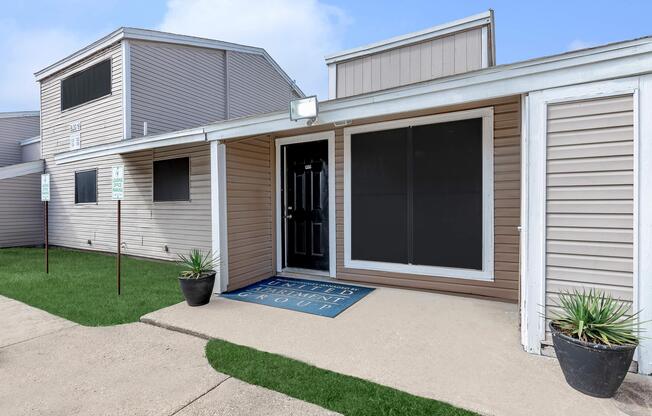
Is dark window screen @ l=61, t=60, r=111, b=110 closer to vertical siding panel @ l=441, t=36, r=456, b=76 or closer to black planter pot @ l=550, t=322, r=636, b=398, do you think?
vertical siding panel @ l=441, t=36, r=456, b=76

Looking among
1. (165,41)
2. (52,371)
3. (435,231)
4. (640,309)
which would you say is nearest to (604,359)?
(640,309)

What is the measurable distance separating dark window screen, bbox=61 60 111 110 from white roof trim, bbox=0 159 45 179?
1.80 meters

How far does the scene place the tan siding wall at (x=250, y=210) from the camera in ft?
15.4

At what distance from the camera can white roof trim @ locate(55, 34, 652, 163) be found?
7.63 feet

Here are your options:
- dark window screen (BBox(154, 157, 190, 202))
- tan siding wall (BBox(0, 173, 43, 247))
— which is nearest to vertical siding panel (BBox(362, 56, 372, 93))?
dark window screen (BBox(154, 157, 190, 202))

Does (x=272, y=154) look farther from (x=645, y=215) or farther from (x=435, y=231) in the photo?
(x=645, y=215)

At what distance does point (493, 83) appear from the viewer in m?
2.78

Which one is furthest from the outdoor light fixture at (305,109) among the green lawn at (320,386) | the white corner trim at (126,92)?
the white corner trim at (126,92)

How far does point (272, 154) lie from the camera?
18.0 feet

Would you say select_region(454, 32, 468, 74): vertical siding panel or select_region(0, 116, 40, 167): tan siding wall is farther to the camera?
select_region(0, 116, 40, 167): tan siding wall

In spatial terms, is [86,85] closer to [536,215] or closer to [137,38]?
[137,38]

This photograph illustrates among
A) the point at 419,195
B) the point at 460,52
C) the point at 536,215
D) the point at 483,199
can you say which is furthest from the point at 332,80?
the point at 536,215

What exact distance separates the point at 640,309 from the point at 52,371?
168 inches

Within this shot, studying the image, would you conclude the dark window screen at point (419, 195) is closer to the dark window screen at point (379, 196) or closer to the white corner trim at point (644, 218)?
the dark window screen at point (379, 196)
